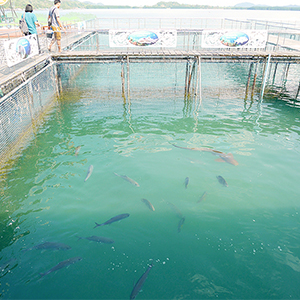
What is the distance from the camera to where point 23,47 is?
12539 millimetres

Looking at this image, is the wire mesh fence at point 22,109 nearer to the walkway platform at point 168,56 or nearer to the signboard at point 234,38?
the walkway platform at point 168,56

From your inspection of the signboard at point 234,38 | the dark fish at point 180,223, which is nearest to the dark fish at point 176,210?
the dark fish at point 180,223

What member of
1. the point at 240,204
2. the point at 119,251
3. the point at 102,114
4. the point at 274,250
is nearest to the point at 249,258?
the point at 274,250

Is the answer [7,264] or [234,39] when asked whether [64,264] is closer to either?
[7,264]

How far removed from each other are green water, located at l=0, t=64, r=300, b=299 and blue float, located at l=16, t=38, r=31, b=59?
3667 mm

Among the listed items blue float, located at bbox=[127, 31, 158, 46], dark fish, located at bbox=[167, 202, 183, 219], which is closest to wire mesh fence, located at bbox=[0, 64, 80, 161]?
blue float, located at bbox=[127, 31, 158, 46]

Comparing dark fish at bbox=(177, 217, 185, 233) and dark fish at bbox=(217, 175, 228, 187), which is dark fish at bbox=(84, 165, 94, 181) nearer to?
dark fish at bbox=(177, 217, 185, 233)

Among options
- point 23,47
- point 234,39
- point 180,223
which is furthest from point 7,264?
point 234,39

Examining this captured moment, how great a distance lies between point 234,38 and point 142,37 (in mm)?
6304

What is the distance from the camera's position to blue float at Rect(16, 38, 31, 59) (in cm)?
1193

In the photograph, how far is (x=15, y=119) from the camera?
12.2 m

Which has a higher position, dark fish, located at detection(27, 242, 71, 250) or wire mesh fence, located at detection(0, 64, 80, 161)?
wire mesh fence, located at detection(0, 64, 80, 161)

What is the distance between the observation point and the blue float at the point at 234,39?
719 inches

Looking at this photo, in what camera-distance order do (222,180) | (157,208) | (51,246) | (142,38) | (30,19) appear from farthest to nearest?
(142,38)
(30,19)
(222,180)
(157,208)
(51,246)
